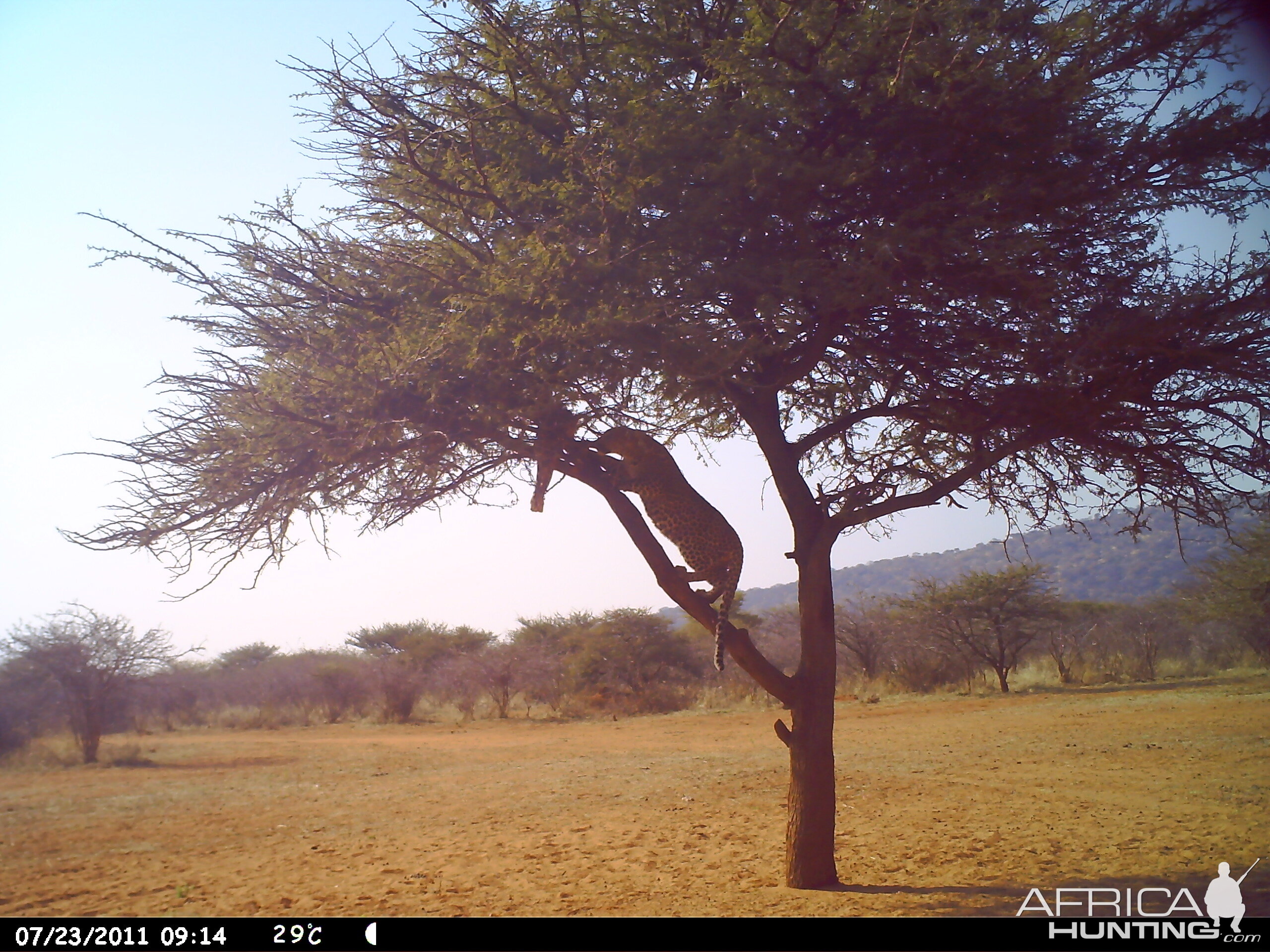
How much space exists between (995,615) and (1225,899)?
2069 cm

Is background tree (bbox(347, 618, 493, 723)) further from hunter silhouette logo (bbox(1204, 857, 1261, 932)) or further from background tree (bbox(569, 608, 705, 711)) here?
hunter silhouette logo (bbox(1204, 857, 1261, 932))

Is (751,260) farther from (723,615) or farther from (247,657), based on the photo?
(247,657)

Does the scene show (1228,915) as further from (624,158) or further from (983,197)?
(624,158)

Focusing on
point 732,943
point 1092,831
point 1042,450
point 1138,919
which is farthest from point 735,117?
point 1092,831

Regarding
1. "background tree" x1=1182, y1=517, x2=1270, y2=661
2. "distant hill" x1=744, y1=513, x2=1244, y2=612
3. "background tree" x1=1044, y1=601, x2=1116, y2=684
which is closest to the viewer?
"background tree" x1=1182, y1=517, x2=1270, y2=661

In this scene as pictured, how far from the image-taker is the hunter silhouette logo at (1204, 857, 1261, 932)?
4715 millimetres

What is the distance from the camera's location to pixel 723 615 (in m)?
6.47

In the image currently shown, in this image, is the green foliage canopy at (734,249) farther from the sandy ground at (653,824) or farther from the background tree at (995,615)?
the background tree at (995,615)

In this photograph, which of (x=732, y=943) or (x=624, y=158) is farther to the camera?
(x=624, y=158)

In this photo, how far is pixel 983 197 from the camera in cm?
520

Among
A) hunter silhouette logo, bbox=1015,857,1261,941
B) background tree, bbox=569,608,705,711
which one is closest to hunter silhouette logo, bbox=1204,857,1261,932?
hunter silhouette logo, bbox=1015,857,1261,941

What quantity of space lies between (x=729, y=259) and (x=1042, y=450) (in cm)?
302

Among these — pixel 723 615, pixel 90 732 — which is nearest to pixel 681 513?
pixel 723 615

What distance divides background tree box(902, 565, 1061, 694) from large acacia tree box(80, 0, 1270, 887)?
779 inches
